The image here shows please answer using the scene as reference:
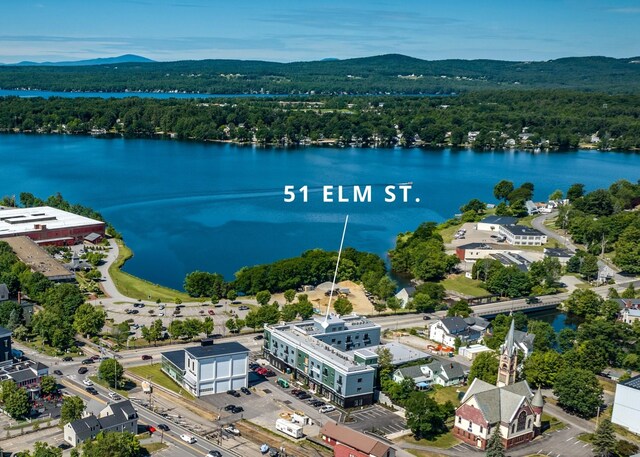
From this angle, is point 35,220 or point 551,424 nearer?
point 551,424

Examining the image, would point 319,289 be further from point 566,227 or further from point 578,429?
point 566,227

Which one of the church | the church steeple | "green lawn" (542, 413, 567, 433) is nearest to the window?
the church

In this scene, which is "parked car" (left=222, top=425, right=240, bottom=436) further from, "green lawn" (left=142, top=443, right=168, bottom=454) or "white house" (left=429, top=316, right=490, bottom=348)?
"white house" (left=429, top=316, right=490, bottom=348)

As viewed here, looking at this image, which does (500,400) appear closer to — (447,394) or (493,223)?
(447,394)

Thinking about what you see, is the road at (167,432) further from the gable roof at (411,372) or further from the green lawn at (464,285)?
the green lawn at (464,285)

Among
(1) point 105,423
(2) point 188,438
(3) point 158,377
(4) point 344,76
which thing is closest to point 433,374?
(2) point 188,438

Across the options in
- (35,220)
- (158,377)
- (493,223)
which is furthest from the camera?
(493,223)

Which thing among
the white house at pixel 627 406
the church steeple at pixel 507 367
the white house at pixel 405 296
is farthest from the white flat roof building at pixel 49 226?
the white house at pixel 627 406
